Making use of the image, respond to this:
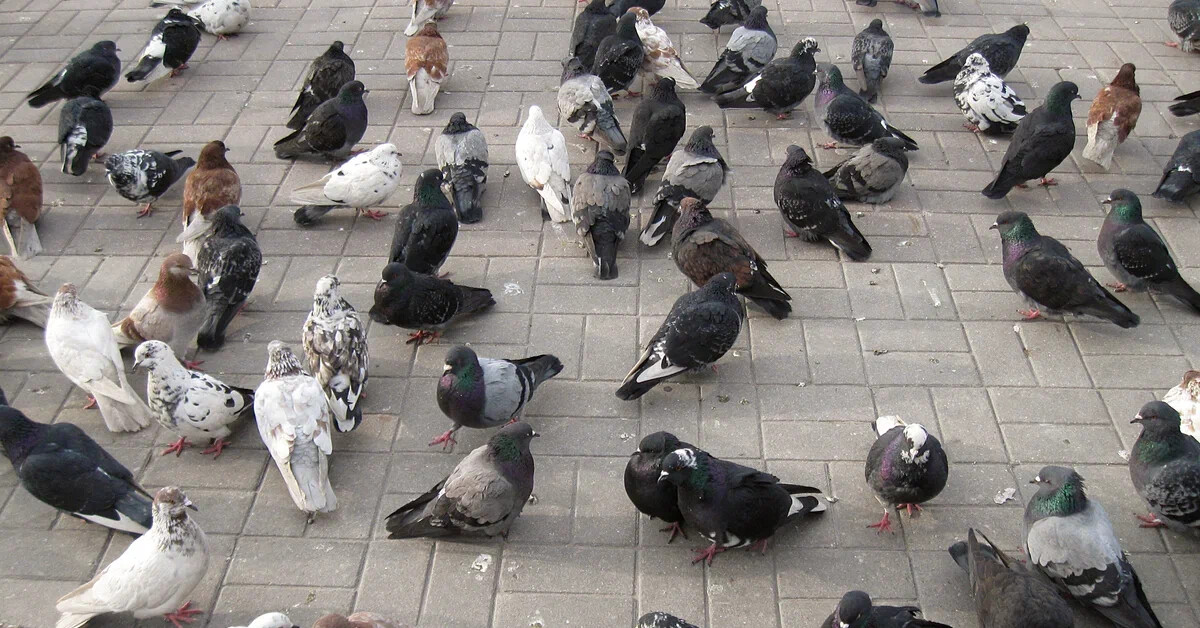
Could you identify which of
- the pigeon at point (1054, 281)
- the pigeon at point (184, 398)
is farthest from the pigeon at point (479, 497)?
the pigeon at point (1054, 281)

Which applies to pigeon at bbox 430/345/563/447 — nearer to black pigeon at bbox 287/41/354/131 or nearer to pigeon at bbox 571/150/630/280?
pigeon at bbox 571/150/630/280

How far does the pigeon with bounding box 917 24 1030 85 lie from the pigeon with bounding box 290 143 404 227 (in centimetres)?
469

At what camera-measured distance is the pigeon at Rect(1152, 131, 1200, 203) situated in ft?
22.0

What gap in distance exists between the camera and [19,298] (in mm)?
5746

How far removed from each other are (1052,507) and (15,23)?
1002 cm

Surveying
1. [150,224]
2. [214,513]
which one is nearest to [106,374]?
[214,513]

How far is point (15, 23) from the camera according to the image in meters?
9.34

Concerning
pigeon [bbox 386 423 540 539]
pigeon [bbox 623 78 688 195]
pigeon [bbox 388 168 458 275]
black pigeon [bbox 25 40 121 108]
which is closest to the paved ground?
pigeon [bbox 386 423 540 539]

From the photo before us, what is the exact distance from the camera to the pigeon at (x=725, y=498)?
4254 mm

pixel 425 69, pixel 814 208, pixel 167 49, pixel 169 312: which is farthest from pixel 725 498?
pixel 167 49

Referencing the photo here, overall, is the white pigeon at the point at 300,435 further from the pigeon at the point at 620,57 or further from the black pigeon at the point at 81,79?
the black pigeon at the point at 81,79

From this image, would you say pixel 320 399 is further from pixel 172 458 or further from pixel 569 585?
pixel 569 585

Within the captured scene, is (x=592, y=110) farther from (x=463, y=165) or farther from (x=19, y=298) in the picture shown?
(x=19, y=298)

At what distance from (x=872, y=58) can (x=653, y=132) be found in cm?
224
